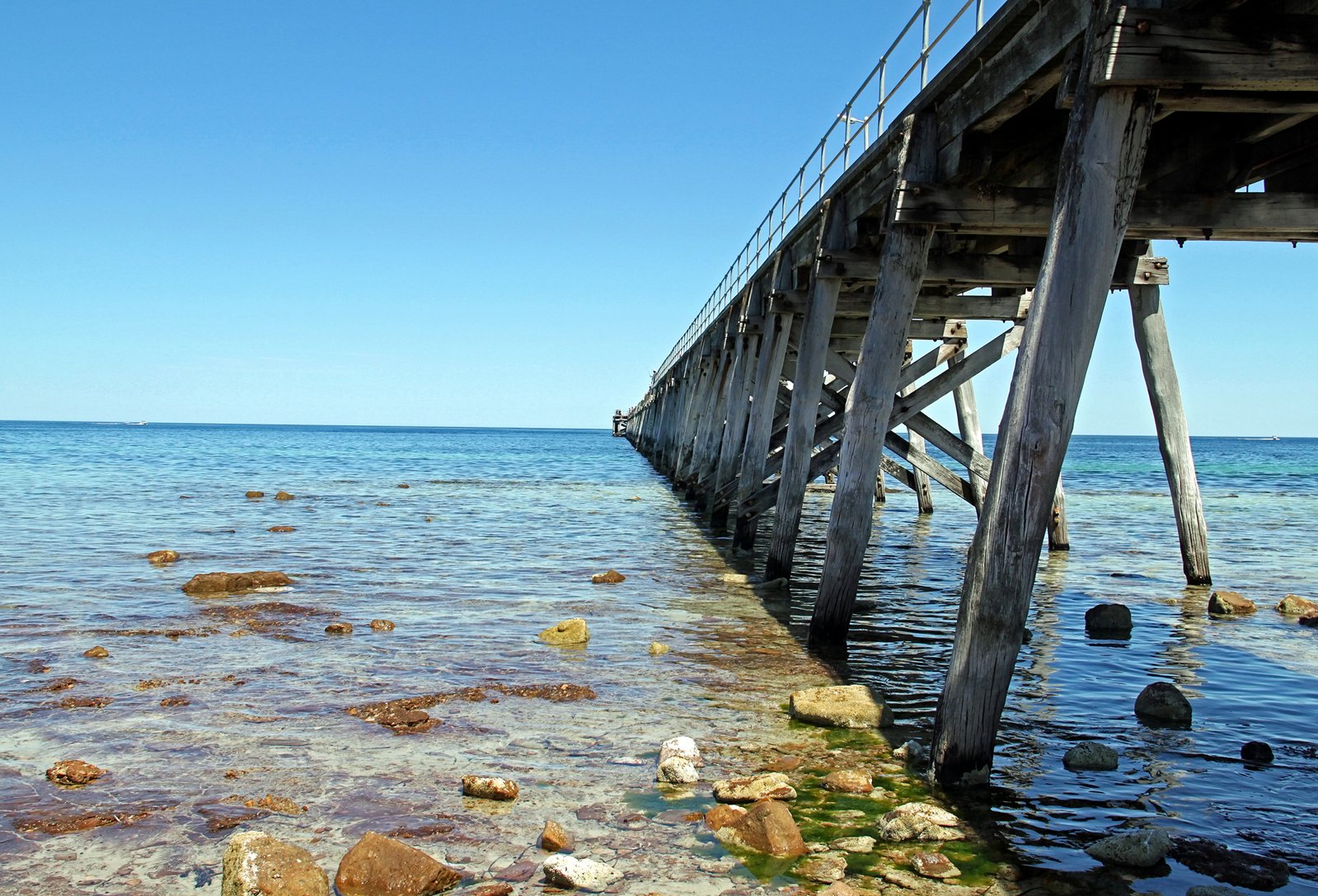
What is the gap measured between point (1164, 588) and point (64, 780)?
11833 mm

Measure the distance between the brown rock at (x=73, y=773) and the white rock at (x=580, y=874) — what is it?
273 cm

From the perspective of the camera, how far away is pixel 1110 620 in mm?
10398

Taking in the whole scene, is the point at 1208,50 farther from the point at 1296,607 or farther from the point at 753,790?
the point at 1296,607

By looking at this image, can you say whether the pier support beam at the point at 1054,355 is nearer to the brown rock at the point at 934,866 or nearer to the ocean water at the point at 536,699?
the ocean water at the point at 536,699

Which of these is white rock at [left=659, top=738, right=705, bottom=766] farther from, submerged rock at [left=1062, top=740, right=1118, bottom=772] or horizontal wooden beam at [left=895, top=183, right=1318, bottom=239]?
horizontal wooden beam at [left=895, top=183, right=1318, bottom=239]

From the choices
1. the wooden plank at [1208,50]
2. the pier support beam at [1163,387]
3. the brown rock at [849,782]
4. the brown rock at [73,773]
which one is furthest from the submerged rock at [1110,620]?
the brown rock at [73,773]

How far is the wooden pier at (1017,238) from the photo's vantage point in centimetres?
521

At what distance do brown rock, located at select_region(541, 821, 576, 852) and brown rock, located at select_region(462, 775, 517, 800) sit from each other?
574 mm

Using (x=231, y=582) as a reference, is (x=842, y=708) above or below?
above

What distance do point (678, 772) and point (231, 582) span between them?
8499mm

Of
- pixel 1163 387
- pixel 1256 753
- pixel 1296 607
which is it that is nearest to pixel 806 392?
pixel 1163 387

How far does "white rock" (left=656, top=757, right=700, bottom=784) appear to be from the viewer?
5.71m

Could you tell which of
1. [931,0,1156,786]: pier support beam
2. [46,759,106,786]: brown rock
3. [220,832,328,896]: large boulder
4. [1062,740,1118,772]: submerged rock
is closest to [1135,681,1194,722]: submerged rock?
[1062,740,1118,772]: submerged rock

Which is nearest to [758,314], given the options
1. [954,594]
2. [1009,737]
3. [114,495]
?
[954,594]
